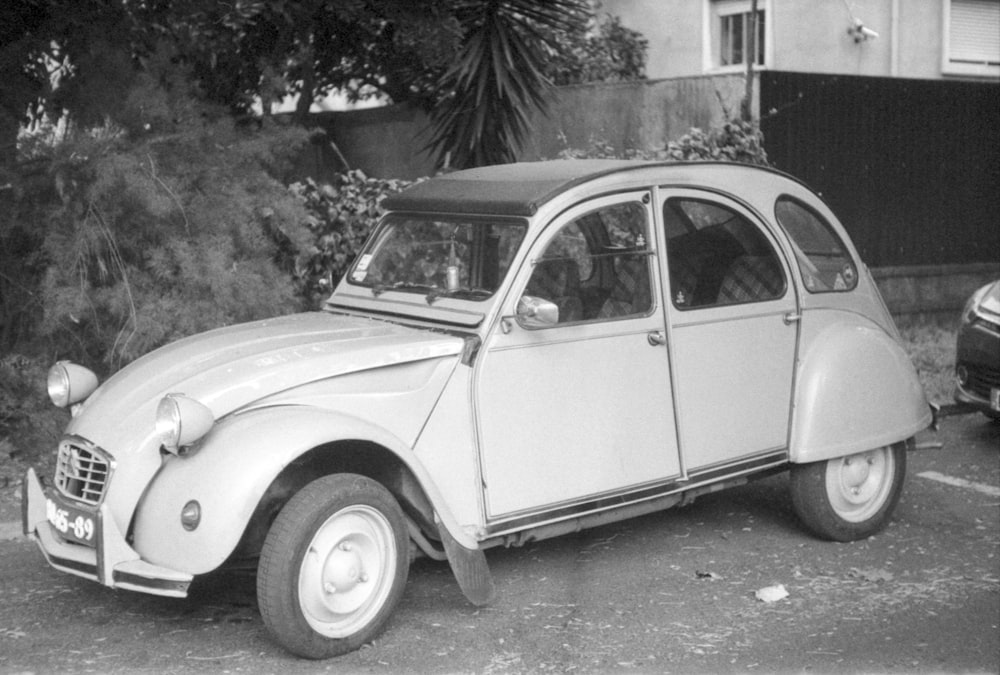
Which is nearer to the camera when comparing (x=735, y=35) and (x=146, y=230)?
(x=146, y=230)

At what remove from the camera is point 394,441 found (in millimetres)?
4723

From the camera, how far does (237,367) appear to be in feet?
15.9

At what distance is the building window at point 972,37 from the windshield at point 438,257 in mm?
9876

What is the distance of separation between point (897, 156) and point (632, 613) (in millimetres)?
7490

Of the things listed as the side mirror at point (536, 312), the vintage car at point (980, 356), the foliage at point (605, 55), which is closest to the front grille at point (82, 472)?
the side mirror at point (536, 312)

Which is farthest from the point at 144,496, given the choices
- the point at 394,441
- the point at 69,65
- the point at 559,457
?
the point at 69,65

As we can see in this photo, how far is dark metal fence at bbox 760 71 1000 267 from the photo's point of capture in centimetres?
1071

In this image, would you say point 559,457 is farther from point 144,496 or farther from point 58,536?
point 58,536

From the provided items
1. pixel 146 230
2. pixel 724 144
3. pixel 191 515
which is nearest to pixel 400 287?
pixel 191 515

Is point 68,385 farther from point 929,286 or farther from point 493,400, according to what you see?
point 929,286

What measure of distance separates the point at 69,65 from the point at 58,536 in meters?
4.15

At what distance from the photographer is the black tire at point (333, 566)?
4.45m

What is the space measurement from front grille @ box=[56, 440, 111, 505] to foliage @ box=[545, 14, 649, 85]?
7.79 m

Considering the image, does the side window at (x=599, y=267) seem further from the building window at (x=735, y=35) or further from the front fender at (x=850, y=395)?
the building window at (x=735, y=35)
